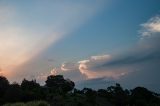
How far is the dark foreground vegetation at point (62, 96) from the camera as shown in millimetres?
58312

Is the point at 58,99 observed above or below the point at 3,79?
below

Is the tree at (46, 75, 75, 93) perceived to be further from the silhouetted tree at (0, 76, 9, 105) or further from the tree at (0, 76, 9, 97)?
the silhouetted tree at (0, 76, 9, 105)

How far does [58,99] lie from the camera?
204 ft

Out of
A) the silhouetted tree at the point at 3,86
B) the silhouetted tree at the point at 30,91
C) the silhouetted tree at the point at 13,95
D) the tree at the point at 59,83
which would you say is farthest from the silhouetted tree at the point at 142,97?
the silhouetted tree at the point at 3,86

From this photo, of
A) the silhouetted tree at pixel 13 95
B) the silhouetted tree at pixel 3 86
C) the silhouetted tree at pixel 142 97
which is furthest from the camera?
the silhouetted tree at pixel 142 97

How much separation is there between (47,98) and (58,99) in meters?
2.06

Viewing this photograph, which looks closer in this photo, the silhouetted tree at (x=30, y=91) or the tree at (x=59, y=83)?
the silhouetted tree at (x=30, y=91)

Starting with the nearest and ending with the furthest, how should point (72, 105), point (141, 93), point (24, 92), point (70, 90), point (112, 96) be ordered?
point (72, 105) → point (24, 92) → point (112, 96) → point (141, 93) → point (70, 90)

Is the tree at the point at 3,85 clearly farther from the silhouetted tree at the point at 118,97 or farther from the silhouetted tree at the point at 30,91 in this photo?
the silhouetted tree at the point at 118,97

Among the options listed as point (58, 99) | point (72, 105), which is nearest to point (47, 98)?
point (58, 99)

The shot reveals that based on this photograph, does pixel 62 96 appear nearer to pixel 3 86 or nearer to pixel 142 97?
pixel 3 86

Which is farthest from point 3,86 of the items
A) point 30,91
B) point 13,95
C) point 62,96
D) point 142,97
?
point 142,97

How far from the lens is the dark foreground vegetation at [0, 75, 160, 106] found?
191ft

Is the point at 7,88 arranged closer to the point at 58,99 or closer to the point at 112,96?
the point at 58,99
